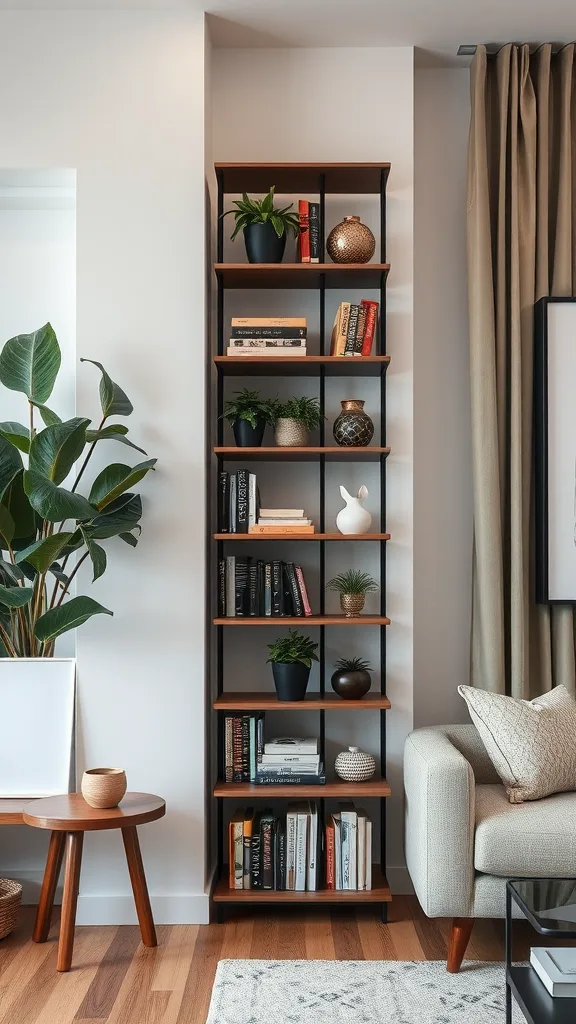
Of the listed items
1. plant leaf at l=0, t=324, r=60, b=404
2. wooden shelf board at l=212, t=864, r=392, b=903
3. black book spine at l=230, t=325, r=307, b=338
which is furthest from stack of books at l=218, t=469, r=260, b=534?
wooden shelf board at l=212, t=864, r=392, b=903

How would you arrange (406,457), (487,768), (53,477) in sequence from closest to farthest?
1. (53,477)
2. (487,768)
3. (406,457)

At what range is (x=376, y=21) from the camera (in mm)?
3150

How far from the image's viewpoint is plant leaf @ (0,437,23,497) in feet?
9.17

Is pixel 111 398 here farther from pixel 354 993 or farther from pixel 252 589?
pixel 354 993

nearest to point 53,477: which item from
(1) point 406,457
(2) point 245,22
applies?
(1) point 406,457

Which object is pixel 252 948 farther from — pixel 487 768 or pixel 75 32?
pixel 75 32

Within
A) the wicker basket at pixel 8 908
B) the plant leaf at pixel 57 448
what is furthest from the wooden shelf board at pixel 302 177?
the wicker basket at pixel 8 908

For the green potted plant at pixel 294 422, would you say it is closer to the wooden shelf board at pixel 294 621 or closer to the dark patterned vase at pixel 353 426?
the dark patterned vase at pixel 353 426

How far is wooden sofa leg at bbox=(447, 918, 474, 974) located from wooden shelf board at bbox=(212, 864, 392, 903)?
37cm

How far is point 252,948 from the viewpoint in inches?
109

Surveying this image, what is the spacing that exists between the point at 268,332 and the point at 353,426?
0.43 meters

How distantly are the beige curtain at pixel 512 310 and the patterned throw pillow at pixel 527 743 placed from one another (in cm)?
37

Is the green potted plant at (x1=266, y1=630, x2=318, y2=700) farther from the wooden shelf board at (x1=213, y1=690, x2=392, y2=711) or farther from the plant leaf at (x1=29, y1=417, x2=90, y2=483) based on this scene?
the plant leaf at (x1=29, y1=417, x2=90, y2=483)

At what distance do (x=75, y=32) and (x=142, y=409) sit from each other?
1321 mm
